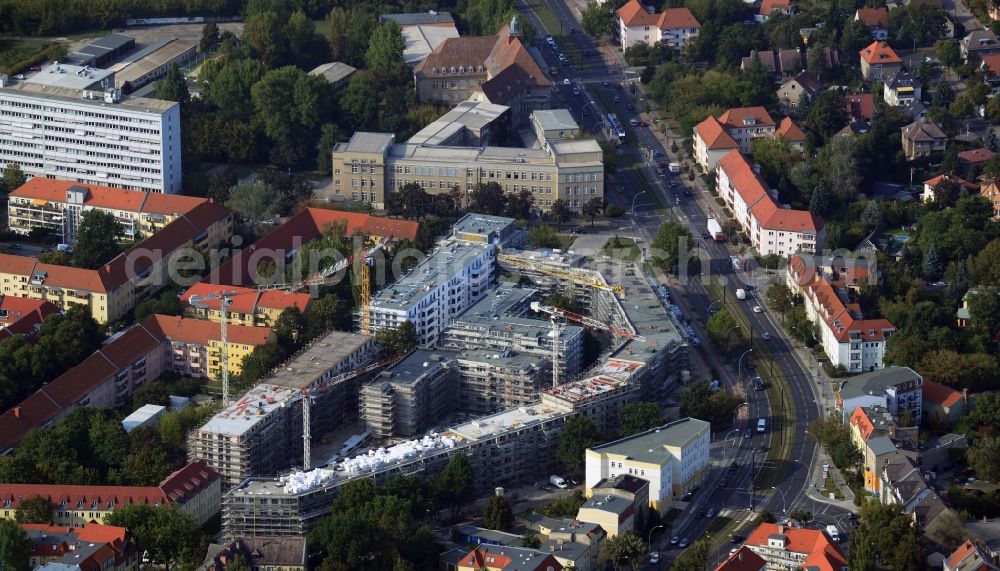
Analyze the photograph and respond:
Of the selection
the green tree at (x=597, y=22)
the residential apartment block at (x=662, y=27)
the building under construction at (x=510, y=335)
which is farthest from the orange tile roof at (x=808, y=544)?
the green tree at (x=597, y=22)

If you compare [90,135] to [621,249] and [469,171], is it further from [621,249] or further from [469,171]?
[621,249]

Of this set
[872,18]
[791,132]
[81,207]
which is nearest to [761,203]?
[791,132]

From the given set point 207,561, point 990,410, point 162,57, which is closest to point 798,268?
point 990,410

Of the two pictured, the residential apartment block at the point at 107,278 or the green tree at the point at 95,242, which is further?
the green tree at the point at 95,242

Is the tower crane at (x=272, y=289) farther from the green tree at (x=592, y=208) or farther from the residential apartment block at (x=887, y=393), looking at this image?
the residential apartment block at (x=887, y=393)

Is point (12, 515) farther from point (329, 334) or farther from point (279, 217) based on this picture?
point (279, 217)

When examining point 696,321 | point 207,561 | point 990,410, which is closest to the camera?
point 207,561

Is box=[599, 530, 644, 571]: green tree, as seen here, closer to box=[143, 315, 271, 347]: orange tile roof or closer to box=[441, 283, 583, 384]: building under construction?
box=[441, 283, 583, 384]: building under construction
